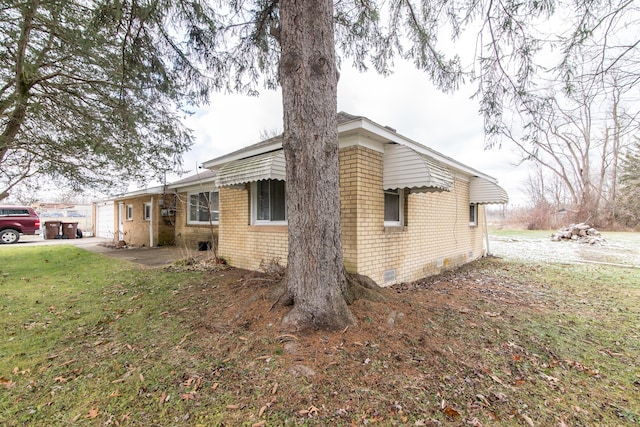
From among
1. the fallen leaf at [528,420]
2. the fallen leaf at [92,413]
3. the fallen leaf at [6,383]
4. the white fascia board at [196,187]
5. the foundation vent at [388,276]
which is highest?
the white fascia board at [196,187]

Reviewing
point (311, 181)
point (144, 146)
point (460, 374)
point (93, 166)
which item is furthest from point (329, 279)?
point (93, 166)

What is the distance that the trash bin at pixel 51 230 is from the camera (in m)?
20.3

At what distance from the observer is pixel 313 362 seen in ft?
10.2

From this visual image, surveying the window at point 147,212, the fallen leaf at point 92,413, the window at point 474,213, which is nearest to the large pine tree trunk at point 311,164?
the fallen leaf at point 92,413

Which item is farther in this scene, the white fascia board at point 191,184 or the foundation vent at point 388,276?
the white fascia board at point 191,184

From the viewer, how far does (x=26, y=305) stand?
5.46 m

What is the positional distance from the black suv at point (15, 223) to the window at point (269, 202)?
19931mm

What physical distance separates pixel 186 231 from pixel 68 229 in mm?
14115

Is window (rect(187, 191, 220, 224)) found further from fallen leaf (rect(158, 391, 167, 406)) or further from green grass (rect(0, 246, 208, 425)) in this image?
fallen leaf (rect(158, 391, 167, 406))

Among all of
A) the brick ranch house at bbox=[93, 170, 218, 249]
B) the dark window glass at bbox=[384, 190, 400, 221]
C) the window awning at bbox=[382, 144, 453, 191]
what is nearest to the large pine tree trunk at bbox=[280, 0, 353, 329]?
the window awning at bbox=[382, 144, 453, 191]

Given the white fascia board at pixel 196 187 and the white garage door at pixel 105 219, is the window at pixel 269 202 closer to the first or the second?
the white fascia board at pixel 196 187

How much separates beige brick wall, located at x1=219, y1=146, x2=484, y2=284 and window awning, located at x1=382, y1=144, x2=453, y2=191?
0.20 metres

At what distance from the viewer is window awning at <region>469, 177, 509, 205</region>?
10.9 metres

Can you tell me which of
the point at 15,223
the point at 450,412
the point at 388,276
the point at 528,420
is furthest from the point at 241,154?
the point at 15,223
